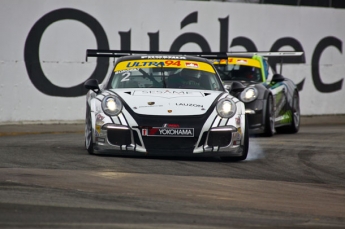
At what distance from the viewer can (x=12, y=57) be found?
17922 millimetres

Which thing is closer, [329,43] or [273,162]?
[273,162]

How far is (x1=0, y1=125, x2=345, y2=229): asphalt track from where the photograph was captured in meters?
6.80

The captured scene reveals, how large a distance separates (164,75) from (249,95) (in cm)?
336

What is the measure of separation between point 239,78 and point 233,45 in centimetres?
521

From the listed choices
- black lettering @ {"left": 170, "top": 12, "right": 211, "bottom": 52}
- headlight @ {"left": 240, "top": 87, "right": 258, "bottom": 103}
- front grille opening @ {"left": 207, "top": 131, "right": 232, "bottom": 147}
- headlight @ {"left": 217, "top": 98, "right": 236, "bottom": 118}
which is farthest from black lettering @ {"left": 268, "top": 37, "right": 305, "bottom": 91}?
front grille opening @ {"left": 207, "top": 131, "right": 232, "bottom": 147}

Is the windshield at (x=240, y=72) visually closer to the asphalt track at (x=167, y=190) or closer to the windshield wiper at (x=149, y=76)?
the asphalt track at (x=167, y=190)

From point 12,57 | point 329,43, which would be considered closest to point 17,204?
point 12,57

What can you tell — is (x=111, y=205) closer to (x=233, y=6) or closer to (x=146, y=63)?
(x=146, y=63)

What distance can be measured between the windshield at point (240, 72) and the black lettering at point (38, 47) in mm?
3476

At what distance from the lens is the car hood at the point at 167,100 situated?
11.1 metres

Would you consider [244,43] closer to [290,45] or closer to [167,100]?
[290,45]

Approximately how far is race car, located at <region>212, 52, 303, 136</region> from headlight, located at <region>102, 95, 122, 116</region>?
4.06m

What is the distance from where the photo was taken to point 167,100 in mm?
11336

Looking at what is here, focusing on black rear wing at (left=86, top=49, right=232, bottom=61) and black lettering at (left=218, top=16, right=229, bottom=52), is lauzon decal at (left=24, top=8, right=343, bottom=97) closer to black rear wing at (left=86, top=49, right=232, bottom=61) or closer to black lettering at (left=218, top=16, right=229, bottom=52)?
black lettering at (left=218, top=16, right=229, bottom=52)
